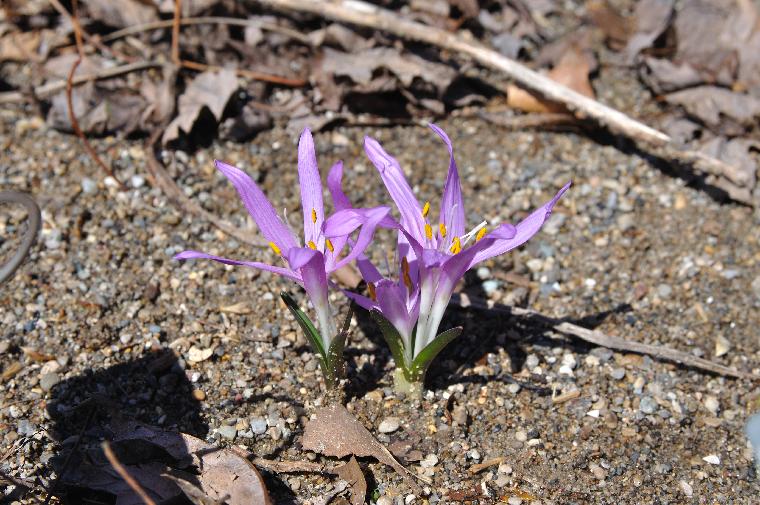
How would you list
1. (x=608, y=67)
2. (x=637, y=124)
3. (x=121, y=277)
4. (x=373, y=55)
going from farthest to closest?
(x=608, y=67) < (x=373, y=55) < (x=637, y=124) < (x=121, y=277)

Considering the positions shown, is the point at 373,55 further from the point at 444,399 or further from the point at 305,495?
the point at 305,495

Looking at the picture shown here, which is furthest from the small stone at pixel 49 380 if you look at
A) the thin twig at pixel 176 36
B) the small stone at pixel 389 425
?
the thin twig at pixel 176 36

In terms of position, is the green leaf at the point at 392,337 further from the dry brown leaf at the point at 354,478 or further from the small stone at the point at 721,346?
the small stone at the point at 721,346

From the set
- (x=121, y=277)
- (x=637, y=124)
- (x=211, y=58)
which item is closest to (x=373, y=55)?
(x=211, y=58)

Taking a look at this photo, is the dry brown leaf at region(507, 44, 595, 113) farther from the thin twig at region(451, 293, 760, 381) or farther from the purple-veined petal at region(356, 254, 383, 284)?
the purple-veined petal at region(356, 254, 383, 284)

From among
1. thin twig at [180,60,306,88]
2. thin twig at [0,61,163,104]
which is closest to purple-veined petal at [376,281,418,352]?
thin twig at [180,60,306,88]

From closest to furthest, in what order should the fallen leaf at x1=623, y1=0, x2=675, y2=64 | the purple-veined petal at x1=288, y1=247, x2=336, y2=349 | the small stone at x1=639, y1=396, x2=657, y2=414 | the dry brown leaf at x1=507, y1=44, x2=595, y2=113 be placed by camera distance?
the purple-veined petal at x1=288, y1=247, x2=336, y2=349 → the small stone at x1=639, y1=396, x2=657, y2=414 → the dry brown leaf at x1=507, y1=44, x2=595, y2=113 → the fallen leaf at x1=623, y1=0, x2=675, y2=64
